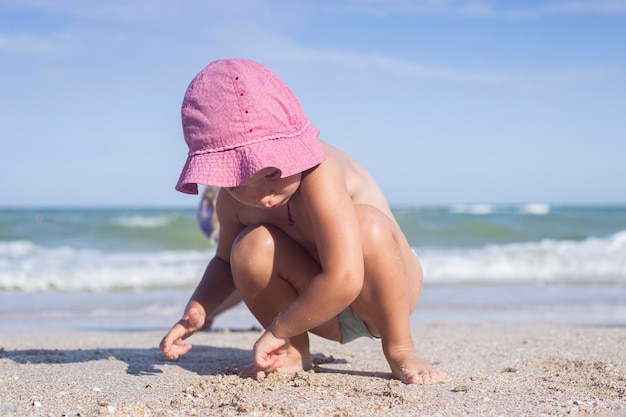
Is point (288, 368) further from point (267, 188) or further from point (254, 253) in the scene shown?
point (267, 188)

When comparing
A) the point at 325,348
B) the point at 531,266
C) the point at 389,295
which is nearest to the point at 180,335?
the point at 389,295

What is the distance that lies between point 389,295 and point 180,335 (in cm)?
72

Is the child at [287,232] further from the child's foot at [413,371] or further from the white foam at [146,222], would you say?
the white foam at [146,222]

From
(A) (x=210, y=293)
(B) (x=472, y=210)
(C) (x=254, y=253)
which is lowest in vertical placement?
(A) (x=210, y=293)

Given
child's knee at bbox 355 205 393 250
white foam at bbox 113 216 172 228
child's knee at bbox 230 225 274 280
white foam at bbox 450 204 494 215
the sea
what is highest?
white foam at bbox 450 204 494 215

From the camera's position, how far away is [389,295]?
2.28 meters

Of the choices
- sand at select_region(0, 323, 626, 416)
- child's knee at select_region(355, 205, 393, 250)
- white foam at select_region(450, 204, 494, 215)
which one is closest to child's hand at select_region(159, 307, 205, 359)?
sand at select_region(0, 323, 626, 416)

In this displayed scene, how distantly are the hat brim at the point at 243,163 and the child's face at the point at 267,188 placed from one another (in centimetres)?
8

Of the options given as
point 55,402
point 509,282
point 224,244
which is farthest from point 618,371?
point 509,282

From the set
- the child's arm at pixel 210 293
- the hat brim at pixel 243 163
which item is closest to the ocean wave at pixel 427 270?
the child's arm at pixel 210 293

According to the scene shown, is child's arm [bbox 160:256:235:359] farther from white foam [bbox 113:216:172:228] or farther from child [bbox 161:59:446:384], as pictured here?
white foam [bbox 113:216:172:228]

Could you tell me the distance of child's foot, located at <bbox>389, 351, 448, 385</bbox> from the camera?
2.31 meters

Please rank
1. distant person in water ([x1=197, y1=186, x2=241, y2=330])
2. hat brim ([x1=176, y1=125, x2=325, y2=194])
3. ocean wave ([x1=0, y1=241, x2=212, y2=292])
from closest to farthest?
hat brim ([x1=176, y1=125, x2=325, y2=194]) < distant person in water ([x1=197, y1=186, x2=241, y2=330]) < ocean wave ([x1=0, y1=241, x2=212, y2=292])

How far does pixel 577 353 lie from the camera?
3.08 m
